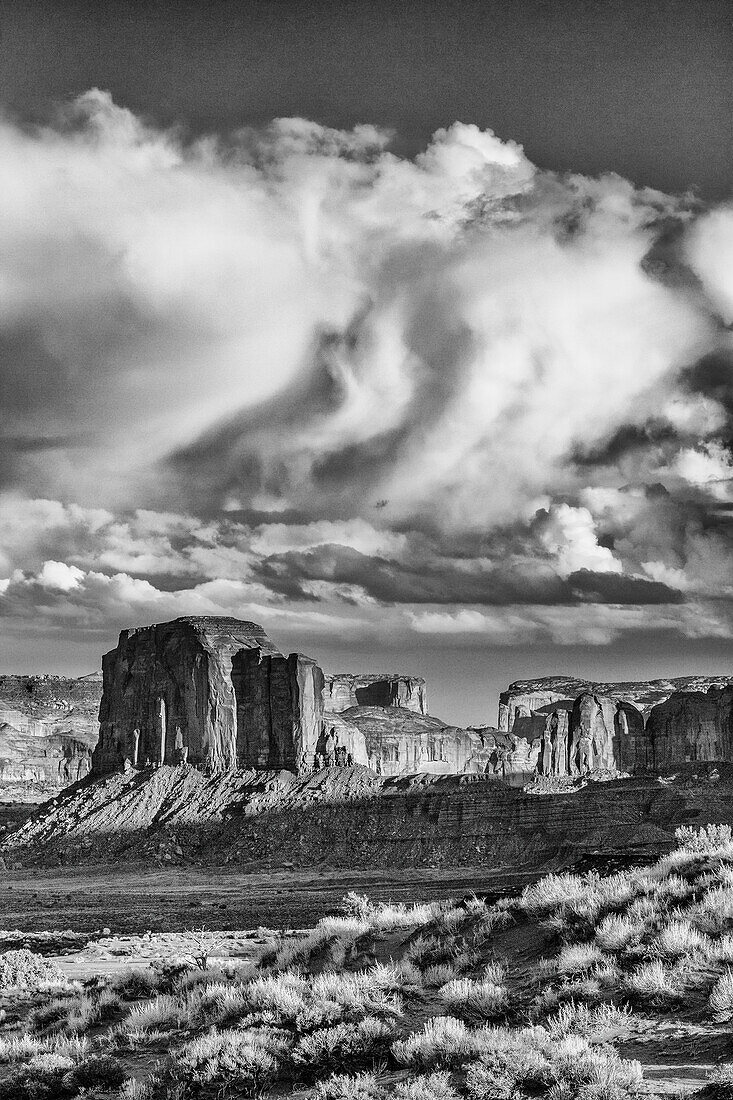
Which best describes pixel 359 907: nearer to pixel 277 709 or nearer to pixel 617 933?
pixel 617 933

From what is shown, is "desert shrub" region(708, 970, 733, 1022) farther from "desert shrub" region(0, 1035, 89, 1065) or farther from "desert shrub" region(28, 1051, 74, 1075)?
"desert shrub" region(0, 1035, 89, 1065)

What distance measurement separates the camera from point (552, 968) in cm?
1431

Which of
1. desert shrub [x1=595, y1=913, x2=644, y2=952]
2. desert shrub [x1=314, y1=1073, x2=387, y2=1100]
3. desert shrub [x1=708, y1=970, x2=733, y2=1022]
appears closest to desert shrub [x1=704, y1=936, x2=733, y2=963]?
desert shrub [x1=708, y1=970, x2=733, y2=1022]

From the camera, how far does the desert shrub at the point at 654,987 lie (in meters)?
12.6

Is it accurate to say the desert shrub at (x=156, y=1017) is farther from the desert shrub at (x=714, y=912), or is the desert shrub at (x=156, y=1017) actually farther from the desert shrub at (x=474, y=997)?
the desert shrub at (x=714, y=912)

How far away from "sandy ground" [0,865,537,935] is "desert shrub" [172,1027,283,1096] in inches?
1134

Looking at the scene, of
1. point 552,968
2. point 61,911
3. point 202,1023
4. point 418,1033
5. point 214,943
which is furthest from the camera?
point 61,911

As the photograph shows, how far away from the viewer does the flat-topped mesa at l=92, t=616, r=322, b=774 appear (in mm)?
93375

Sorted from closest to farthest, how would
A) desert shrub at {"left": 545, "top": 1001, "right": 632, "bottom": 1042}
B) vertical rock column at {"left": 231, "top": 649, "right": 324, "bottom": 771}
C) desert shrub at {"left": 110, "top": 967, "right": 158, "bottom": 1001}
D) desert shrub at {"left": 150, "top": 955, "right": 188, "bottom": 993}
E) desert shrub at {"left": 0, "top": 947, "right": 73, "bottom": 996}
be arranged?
desert shrub at {"left": 545, "top": 1001, "right": 632, "bottom": 1042}, desert shrub at {"left": 110, "top": 967, "right": 158, "bottom": 1001}, desert shrub at {"left": 150, "top": 955, "right": 188, "bottom": 993}, desert shrub at {"left": 0, "top": 947, "right": 73, "bottom": 996}, vertical rock column at {"left": 231, "top": 649, "right": 324, "bottom": 771}

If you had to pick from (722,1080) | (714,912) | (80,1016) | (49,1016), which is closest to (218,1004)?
(80,1016)

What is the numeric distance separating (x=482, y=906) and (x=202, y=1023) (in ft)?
17.2

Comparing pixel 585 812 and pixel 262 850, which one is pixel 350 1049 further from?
pixel 262 850

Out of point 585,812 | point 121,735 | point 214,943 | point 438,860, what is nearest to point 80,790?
point 121,735

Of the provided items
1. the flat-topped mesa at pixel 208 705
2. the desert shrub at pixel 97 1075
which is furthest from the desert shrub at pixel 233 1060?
the flat-topped mesa at pixel 208 705
